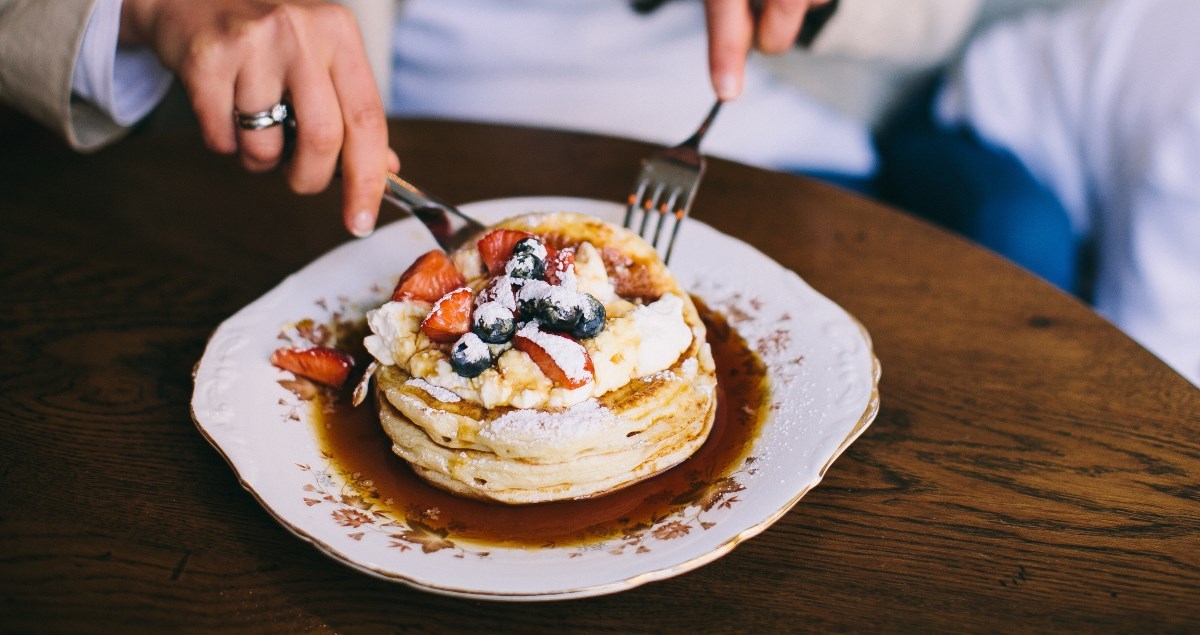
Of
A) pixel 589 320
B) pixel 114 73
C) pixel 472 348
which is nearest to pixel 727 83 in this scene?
pixel 589 320

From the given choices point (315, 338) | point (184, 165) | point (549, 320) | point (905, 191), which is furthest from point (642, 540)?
point (905, 191)

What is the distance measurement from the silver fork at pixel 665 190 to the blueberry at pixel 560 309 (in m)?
0.45

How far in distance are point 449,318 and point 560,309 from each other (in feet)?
0.59

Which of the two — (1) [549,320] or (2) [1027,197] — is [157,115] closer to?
(1) [549,320]

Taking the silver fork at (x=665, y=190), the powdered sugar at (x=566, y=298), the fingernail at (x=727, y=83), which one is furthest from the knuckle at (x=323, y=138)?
the fingernail at (x=727, y=83)

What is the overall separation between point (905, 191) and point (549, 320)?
185 cm

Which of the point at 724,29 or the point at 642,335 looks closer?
the point at 642,335

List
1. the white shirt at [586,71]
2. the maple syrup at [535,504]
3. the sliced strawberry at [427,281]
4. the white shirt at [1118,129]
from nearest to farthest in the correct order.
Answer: the maple syrup at [535,504]
the sliced strawberry at [427,281]
the white shirt at [1118,129]
the white shirt at [586,71]

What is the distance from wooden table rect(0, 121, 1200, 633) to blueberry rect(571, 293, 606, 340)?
0.38m

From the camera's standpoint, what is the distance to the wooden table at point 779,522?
1.07 metres

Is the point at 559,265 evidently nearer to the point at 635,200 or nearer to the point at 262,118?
the point at 635,200

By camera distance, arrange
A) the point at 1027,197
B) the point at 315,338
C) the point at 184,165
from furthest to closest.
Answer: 1. the point at 1027,197
2. the point at 184,165
3. the point at 315,338

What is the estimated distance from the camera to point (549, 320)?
129 cm

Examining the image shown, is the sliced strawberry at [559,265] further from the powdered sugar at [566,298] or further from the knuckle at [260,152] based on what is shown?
the knuckle at [260,152]
